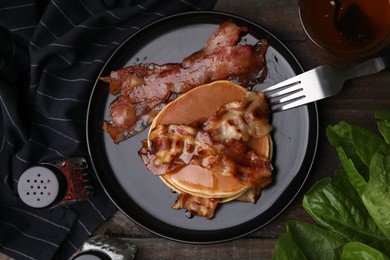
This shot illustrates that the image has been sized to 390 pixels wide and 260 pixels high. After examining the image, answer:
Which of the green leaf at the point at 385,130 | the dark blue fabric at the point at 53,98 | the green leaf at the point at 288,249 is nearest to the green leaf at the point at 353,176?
the green leaf at the point at 385,130

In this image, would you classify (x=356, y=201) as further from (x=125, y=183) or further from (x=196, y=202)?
(x=125, y=183)

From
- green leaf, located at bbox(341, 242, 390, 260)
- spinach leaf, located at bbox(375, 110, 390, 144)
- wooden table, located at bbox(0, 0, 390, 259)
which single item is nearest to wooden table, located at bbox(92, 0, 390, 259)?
wooden table, located at bbox(0, 0, 390, 259)

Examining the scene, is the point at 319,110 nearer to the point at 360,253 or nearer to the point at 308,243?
the point at 308,243

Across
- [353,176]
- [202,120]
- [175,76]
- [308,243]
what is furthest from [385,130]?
[175,76]

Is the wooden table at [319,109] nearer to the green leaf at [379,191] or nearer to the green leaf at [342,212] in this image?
the green leaf at [342,212]

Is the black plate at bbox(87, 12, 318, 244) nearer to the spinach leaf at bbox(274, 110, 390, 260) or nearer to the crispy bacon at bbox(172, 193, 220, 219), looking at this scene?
the crispy bacon at bbox(172, 193, 220, 219)

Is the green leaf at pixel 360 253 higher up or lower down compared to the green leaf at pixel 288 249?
higher up

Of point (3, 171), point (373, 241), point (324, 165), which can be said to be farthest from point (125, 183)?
point (373, 241)
